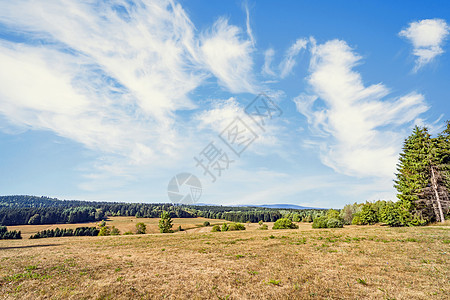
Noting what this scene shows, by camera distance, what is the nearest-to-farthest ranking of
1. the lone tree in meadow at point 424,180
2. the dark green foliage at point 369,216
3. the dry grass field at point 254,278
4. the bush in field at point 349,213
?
the dry grass field at point 254,278, the lone tree in meadow at point 424,180, the dark green foliage at point 369,216, the bush in field at point 349,213

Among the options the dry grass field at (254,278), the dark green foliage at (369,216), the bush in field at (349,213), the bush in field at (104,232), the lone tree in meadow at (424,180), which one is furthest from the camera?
the bush in field at (349,213)

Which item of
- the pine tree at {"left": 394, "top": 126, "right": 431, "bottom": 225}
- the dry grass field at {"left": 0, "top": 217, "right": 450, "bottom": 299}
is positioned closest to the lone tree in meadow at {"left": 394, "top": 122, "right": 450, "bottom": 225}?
the pine tree at {"left": 394, "top": 126, "right": 431, "bottom": 225}

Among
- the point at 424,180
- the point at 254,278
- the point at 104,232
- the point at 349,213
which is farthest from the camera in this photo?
the point at 349,213

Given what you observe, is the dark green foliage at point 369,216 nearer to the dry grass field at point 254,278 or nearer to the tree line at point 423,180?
the tree line at point 423,180

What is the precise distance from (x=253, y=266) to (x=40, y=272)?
50.6 feet

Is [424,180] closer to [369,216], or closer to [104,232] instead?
[369,216]

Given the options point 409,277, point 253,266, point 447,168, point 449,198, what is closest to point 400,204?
point 449,198

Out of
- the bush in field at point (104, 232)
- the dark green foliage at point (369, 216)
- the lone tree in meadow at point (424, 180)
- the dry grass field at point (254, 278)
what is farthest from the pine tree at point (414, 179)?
the bush in field at point (104, 232)

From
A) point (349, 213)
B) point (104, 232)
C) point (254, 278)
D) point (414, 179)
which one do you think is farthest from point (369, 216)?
point (104, 232)

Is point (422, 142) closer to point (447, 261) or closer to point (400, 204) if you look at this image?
point (400, 204)

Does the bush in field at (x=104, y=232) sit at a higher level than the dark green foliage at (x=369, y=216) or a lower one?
lower

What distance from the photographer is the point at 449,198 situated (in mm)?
40375

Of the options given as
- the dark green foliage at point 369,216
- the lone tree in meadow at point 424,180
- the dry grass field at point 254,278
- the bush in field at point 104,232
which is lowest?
the bush in field at point 104,232

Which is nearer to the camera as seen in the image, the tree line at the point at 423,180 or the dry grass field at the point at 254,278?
the dry grass field at the point at 254,278
